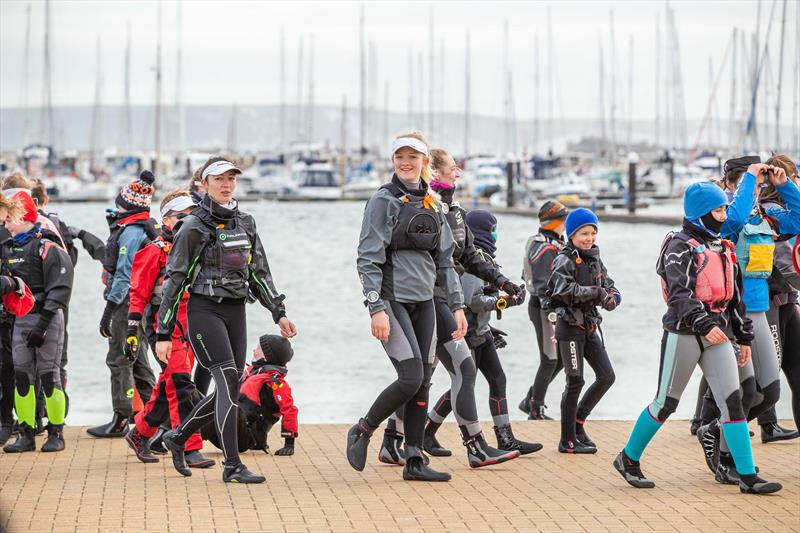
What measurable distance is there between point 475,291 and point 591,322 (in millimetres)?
889

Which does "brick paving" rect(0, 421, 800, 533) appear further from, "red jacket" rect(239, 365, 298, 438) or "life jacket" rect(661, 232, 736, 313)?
"life jacket" rect(661, 232, 736, 313)

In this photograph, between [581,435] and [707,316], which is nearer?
[707,316]

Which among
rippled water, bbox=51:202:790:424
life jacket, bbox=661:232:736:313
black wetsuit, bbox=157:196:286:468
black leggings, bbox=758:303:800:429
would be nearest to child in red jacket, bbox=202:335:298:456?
black wetsuit, bbox=157:196:286:468

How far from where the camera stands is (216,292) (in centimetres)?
836

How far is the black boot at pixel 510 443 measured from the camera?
9.62m

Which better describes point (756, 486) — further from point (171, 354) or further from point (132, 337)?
point (132, 337)

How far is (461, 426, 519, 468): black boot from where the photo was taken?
359 inches

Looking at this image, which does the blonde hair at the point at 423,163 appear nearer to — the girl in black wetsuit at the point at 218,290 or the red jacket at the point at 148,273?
the girl in black wetsuit at the point at 218,290

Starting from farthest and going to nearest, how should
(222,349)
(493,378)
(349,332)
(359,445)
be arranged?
(349,332) → (493,378) → (359,445) → (222,349)

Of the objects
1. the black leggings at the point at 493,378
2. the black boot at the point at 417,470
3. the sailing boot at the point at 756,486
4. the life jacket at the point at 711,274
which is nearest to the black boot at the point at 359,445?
the black boot at the point at 417,470

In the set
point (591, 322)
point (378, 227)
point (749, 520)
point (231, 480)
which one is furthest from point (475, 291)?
point (749, 520)

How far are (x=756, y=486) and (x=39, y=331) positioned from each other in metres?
5.05

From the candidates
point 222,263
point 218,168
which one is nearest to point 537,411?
point 222,263

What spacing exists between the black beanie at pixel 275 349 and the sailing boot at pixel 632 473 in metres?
2.76
